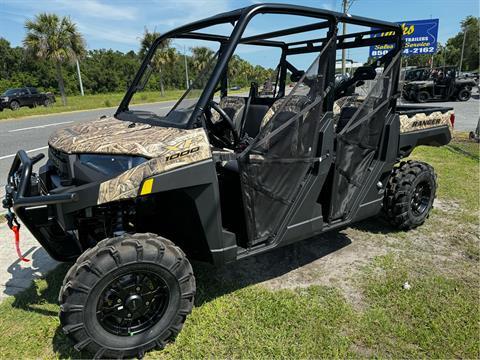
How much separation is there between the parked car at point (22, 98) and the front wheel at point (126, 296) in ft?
87.2

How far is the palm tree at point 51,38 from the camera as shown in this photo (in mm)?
24047

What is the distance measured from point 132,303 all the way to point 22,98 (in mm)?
27615

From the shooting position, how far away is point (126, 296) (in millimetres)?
2482

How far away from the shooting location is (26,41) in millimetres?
24094

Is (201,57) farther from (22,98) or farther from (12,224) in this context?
(22,98)

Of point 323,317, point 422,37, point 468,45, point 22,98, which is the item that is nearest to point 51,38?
point 22,98

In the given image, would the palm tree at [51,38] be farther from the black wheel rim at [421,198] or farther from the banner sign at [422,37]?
the black wheel rim at [421,198]

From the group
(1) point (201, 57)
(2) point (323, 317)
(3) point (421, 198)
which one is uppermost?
(1) point (201, 57)

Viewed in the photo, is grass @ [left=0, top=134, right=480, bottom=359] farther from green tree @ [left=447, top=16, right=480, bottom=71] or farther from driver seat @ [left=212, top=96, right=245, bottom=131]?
green tree @ [left=447, top=16, right=480, bottom=71]

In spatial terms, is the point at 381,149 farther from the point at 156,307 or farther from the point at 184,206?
the point at 156,307

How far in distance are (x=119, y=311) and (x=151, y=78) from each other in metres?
2.40

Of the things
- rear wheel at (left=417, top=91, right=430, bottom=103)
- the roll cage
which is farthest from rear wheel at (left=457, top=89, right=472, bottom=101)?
the roll cage

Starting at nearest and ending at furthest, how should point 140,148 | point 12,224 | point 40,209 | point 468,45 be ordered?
point 140,148, point 40,209, point 12,224, point 468,45

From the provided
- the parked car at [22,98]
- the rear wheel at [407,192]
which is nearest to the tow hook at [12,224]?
the rear wheel at [407,192]
